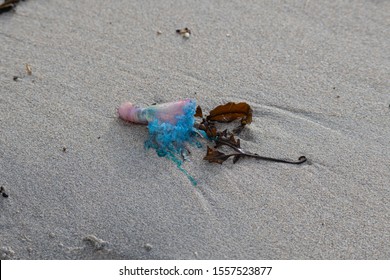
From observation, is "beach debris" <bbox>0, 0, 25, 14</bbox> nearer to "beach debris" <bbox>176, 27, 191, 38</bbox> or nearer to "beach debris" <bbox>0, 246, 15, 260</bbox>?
"beach debris" <bbox>176, 27, 191, 38</bbox>

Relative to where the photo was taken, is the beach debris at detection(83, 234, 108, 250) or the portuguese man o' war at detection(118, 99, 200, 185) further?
the portuguese man o' war at detection(118, 99, 200, 185)

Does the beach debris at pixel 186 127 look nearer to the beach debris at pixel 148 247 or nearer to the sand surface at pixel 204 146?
the sand surface at pixel 204 146

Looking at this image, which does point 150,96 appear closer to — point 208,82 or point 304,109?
point 208,82

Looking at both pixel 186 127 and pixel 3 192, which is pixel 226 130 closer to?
pixel 186 127

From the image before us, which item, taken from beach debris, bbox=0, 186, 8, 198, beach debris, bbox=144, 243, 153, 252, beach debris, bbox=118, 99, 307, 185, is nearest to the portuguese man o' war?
beach debris, bbox=118, 99, 307, 185

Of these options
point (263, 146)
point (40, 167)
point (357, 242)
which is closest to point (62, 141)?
point (40, 167)
